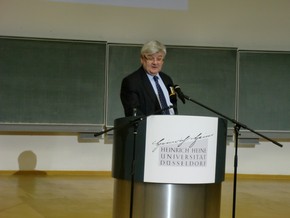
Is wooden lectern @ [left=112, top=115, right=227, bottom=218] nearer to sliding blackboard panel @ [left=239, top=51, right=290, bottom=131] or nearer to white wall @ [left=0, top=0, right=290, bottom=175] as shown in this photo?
white wall @ [left=0, top=0, right=290, bottom=175]

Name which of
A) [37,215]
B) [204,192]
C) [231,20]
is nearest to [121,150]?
[204,192]

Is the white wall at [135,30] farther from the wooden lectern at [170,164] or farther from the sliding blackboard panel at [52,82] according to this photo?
the wooden lectern at [170,164]

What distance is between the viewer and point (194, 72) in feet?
20.9

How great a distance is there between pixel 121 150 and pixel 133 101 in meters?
0.32

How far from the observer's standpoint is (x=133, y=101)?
8.38 feet

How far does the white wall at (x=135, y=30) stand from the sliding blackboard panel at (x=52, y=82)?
22 cm

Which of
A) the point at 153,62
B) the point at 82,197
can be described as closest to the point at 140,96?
the point at 153,62

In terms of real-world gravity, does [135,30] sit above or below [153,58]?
above

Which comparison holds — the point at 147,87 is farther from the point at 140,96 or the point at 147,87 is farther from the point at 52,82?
the point at 52,82

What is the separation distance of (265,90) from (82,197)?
10.9 ft

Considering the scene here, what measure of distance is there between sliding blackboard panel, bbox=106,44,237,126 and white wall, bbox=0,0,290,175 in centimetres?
18
